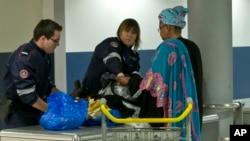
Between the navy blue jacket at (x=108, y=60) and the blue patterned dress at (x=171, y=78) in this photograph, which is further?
the navy blue jacket at (x=108, y=60)

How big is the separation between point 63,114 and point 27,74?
457 mm

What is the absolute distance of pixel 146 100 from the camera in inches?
145

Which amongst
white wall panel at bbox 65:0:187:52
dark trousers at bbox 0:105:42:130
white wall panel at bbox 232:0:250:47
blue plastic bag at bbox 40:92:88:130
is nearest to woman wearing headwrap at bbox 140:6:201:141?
blue plastic bag at bbox 40:92:88:130

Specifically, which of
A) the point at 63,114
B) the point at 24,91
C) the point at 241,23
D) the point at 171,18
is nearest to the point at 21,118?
the point at 24,91

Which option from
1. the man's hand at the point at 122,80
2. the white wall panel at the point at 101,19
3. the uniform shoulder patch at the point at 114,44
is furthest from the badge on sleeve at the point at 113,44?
the white wall panel at the point at 101,19

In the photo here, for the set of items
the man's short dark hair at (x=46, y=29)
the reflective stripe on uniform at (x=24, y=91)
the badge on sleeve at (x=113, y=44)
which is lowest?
the reflective stripe on uniform at (x=24, y=91)

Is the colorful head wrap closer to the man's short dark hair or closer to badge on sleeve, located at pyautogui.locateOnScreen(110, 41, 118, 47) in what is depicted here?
badge on sleeve, located at pyautogui.locateOnScreen(110, 41, 118, 47)

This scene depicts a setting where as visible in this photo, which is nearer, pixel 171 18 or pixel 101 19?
pixel 171 18

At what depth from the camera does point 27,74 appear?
12.0 feet

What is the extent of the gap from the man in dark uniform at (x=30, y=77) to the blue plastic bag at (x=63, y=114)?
0.24 m

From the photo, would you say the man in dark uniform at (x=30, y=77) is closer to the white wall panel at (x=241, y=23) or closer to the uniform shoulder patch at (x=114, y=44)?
the uniform shoulder patch at (x=114, y=44)

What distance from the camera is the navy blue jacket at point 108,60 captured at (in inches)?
164

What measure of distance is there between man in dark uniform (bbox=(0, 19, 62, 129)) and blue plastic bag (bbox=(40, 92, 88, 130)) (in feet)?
0.78

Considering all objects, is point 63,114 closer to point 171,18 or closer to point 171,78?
point 171,78
